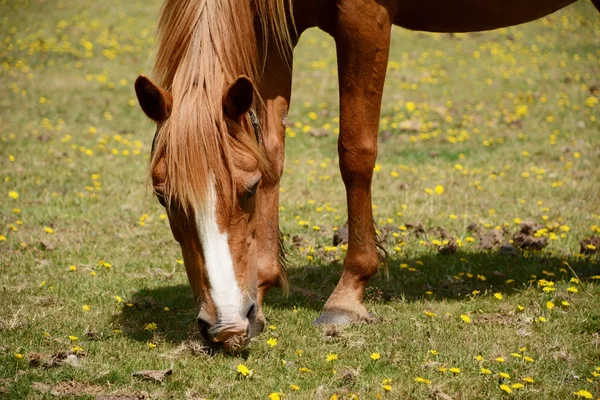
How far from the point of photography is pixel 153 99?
3.32 m

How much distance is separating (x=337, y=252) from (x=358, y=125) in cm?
154

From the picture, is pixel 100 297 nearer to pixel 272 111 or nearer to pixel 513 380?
Answer: pixel 272 111

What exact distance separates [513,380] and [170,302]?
6.90 ft

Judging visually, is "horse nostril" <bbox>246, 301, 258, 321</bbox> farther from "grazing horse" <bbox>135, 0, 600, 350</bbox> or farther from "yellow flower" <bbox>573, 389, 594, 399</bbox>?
"yellow flower" <bbox>573, 389, 594, 399</bbox>

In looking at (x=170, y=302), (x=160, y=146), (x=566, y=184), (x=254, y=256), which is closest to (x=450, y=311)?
(x=254, y=256)

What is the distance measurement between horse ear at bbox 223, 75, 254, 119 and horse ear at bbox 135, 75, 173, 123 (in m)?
0.26

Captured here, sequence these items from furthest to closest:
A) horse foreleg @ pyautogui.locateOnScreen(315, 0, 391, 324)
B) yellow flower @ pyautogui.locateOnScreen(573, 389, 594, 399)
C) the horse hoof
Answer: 1. the horse hoof
2. horse foreleg @ pyautogui.locateOnScreen(315, 0, 391, 324)
3. yellow flower @ pyautogui.locateOnScreen(573, 389, 594, 399)

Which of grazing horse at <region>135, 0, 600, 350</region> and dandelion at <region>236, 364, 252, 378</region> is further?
dandelion at <region>236, 364, 252, 378</region>

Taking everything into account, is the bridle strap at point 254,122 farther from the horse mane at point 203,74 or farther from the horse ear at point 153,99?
the horse ear at point 153,99

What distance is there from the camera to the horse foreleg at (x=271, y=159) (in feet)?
13.8

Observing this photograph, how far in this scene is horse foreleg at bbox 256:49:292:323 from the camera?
4.22 meters

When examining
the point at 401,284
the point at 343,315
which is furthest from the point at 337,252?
the point at 343,315

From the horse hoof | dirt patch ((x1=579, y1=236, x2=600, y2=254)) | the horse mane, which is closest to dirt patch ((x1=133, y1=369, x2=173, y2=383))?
the horse mane

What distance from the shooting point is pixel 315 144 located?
8828 millimetres
